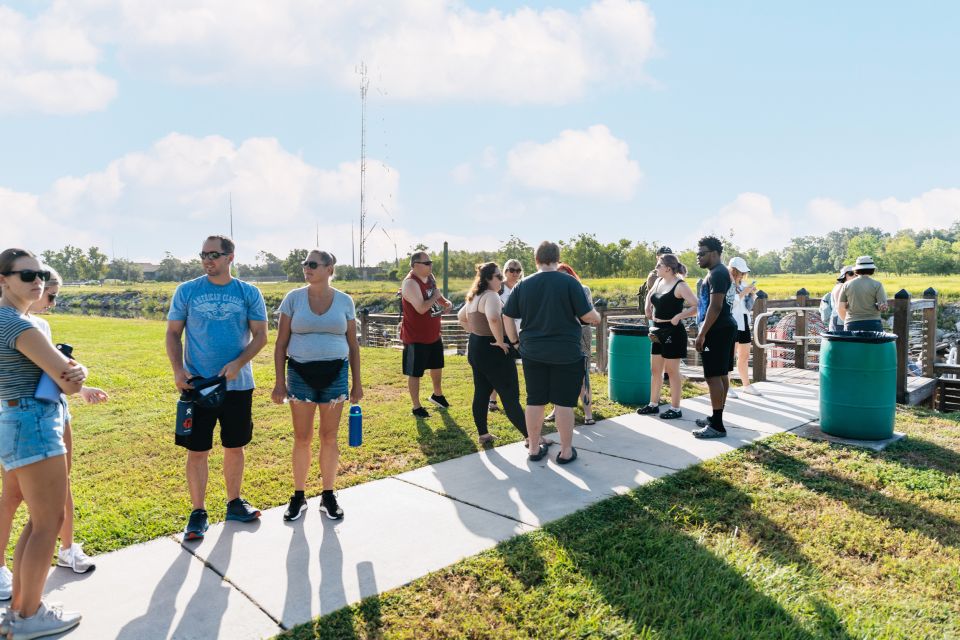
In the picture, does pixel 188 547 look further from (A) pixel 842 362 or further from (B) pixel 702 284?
(A) pixel 842 362

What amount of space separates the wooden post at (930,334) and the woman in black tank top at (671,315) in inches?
176

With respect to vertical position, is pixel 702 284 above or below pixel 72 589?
above

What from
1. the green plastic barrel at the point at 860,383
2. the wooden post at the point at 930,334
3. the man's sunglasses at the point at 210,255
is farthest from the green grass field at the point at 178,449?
the wooden post at the point at 930,334

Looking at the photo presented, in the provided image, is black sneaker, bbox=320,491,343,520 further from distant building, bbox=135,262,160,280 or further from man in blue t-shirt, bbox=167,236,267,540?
distant building, bbox=135,262,160,280

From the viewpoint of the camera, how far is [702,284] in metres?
6.15

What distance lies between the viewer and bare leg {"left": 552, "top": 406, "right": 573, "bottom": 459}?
194 inches

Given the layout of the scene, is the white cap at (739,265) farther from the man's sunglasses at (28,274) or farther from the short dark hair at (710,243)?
the man's sunglasses at (28,274)

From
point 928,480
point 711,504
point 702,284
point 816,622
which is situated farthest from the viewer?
point 702,284

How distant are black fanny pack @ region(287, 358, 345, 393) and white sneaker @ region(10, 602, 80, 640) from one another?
1612mm

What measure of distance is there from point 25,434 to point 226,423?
1241mm

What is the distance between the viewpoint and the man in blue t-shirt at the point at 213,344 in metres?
3.61

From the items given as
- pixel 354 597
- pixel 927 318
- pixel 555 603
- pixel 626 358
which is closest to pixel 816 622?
pixel 555 603

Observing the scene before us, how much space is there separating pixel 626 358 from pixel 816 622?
4678mm

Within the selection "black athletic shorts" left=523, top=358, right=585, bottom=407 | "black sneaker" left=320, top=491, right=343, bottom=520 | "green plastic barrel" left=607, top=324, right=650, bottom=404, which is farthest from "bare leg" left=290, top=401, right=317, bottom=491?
"green plastic barrel" left=607, top=324, right=650, bottom=404
